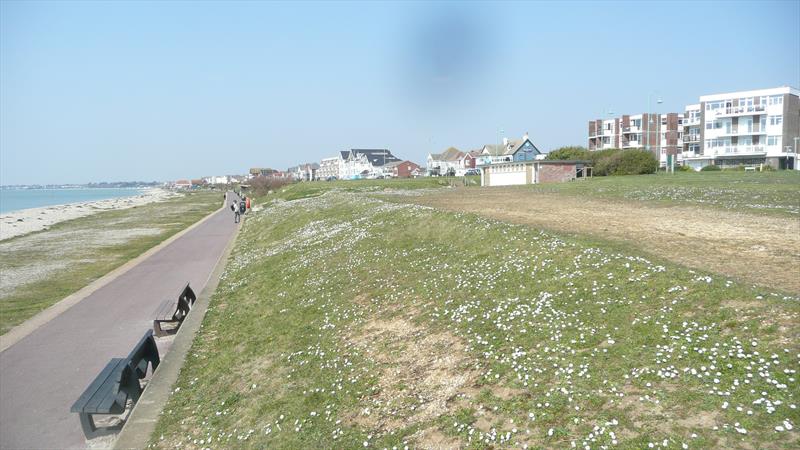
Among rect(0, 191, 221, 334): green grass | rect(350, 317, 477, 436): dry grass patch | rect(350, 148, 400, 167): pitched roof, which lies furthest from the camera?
rect(350, 148, 400, 167): pitched roof

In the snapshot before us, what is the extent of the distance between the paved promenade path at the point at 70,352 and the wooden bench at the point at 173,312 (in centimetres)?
70

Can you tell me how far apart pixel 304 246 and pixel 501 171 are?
133 ft

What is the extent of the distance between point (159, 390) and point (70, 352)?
4673 millimetres

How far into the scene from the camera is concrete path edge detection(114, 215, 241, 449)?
962 cm

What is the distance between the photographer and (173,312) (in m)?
16.7

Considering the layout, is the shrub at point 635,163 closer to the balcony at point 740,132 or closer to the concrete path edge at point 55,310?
the balcony at point 740,132

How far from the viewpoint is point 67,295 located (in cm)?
2175

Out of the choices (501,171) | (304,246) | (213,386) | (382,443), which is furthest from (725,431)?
(501,171)

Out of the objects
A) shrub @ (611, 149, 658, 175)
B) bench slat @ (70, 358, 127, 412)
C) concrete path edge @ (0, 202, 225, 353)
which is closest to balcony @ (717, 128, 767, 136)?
shrub @ (611, 149, 658, 175)

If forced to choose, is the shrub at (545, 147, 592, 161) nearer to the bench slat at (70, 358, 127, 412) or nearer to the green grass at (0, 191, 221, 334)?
the green grass at (0, 191, 221, 334)

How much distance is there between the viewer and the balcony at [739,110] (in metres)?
76.0

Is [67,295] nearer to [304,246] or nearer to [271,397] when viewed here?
[304,246]

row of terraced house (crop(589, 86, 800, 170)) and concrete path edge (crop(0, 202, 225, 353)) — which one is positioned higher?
row of terraced house (crop(589, 86, 800, 170))

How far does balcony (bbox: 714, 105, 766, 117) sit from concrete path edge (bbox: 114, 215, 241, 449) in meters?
85.1
